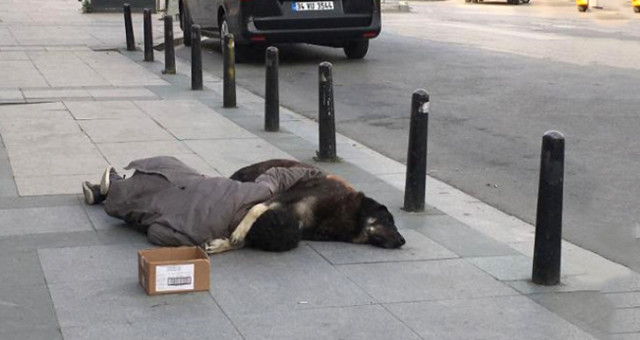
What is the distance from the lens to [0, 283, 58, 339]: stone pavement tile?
4895 mm

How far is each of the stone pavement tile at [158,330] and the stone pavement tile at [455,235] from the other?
6.49 ft

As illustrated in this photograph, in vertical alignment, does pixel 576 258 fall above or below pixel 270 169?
below

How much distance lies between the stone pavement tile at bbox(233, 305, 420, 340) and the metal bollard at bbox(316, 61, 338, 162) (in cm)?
393

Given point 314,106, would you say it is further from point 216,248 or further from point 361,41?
point 216,248

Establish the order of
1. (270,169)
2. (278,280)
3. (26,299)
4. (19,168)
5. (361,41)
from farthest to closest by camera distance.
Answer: (361,41) → (19,168) → (270,169) → (278,280) → (26,299)

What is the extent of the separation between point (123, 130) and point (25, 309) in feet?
17.4

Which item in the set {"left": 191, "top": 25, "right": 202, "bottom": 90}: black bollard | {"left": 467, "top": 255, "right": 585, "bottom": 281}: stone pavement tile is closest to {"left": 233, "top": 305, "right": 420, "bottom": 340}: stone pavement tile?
{"left": 467, "top": 255, "right": 585, "bottom": 281}: stone pavement tile

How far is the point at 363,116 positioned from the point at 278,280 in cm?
642

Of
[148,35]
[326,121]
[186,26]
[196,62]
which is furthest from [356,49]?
[326,121]

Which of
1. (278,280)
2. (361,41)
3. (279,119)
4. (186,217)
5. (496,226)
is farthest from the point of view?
(361,41)

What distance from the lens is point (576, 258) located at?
6.44m

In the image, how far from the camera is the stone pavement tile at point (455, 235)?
6.49 m

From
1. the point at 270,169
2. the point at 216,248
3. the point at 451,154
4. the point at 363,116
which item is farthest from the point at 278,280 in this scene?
the point at 363,116

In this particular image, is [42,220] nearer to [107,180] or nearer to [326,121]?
[107,180]
